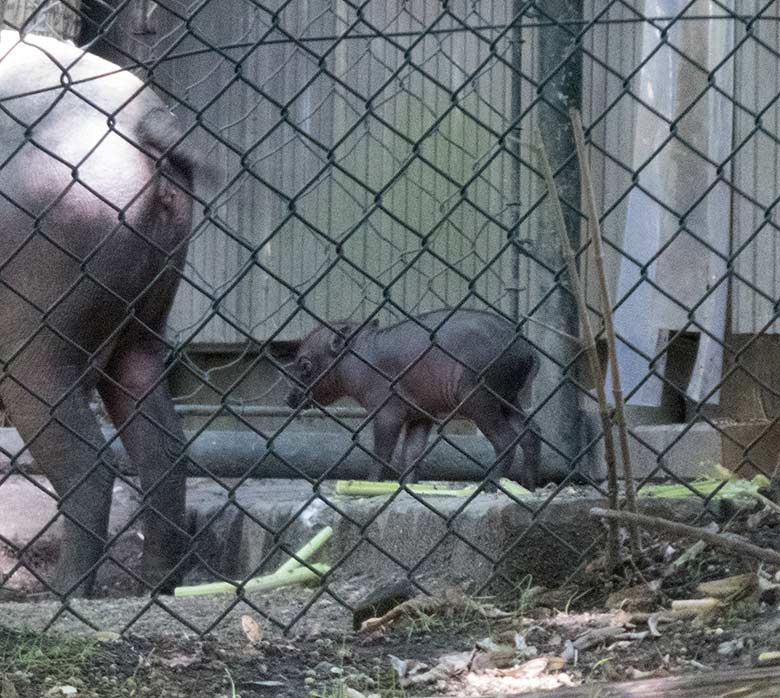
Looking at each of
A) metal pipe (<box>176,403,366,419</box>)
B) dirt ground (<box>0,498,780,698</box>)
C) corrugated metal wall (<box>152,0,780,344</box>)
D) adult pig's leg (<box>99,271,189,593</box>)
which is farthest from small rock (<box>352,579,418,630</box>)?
corrugated metal wall (<box>152,0,780,344</box>)

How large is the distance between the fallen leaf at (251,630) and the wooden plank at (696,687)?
2.87 ft

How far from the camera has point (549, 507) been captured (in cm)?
301

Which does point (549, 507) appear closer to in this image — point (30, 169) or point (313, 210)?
point (30, 169)

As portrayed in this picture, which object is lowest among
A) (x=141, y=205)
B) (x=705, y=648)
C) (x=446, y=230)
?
(x=705, y=648)

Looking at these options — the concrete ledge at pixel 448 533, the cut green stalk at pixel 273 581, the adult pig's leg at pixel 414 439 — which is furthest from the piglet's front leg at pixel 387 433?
the cut green stalk at pixel 273 581

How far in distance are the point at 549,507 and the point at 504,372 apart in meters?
3.19

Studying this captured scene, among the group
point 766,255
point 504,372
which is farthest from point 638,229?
point 504,372

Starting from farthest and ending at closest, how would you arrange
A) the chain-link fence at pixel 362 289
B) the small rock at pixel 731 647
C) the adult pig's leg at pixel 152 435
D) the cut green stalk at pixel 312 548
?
the adult pig's leg at pixel 152 435 → the cut green stalk at pixel 312 548 → the chain-link fence at pixel 362 289 → the small rock at pixel 731 647

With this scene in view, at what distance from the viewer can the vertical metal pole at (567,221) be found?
445 cm

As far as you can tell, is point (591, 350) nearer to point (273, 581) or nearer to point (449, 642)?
point (449, 642)

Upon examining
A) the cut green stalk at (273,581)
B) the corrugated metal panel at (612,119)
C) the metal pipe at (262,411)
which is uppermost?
the corrugated metal panel at (612,119)

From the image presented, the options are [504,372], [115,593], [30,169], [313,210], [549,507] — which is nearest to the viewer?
[549,507]

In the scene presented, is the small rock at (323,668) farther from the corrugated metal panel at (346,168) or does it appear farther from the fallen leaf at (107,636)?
the corrugated metal panel at (346,168)

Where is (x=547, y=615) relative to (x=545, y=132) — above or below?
below
